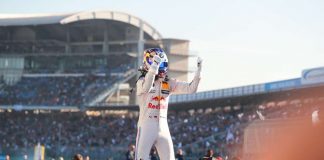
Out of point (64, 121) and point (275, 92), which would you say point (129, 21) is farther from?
point (275, 92)

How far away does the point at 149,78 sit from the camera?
26.5 feet

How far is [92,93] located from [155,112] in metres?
48.0

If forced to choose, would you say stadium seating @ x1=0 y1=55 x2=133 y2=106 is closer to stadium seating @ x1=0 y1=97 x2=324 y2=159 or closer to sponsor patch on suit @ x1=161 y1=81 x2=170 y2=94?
stadium seating @ x1=0 y1=97 x2=324 y2=159

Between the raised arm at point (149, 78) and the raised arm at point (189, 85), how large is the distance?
49cm

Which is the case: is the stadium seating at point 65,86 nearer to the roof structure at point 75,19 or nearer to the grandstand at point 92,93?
the grandstand at point 92,93

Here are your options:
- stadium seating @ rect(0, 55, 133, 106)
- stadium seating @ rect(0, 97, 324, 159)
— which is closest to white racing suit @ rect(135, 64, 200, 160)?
stadium seating @ rect(0, 97, 324, 159)

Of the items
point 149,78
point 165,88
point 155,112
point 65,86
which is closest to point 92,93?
point 65,86

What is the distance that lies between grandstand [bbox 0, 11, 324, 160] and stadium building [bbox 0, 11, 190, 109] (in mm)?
97

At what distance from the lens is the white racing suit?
822 centimetres

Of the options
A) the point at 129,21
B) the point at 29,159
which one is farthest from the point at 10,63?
the point at 29,159

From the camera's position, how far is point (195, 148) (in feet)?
110

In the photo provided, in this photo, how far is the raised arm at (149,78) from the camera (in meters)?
7.89

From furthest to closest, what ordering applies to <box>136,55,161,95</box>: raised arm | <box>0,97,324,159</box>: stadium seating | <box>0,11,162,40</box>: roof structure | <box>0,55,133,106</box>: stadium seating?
<box>0,11,162,40</box>: roof structure, <box>0,55,133,106</box>: stadium seating, <box>0,97,324,159</box>: stadium seating, <box>136,55,161,95</box>: raised arm

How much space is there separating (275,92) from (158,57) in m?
29.7
